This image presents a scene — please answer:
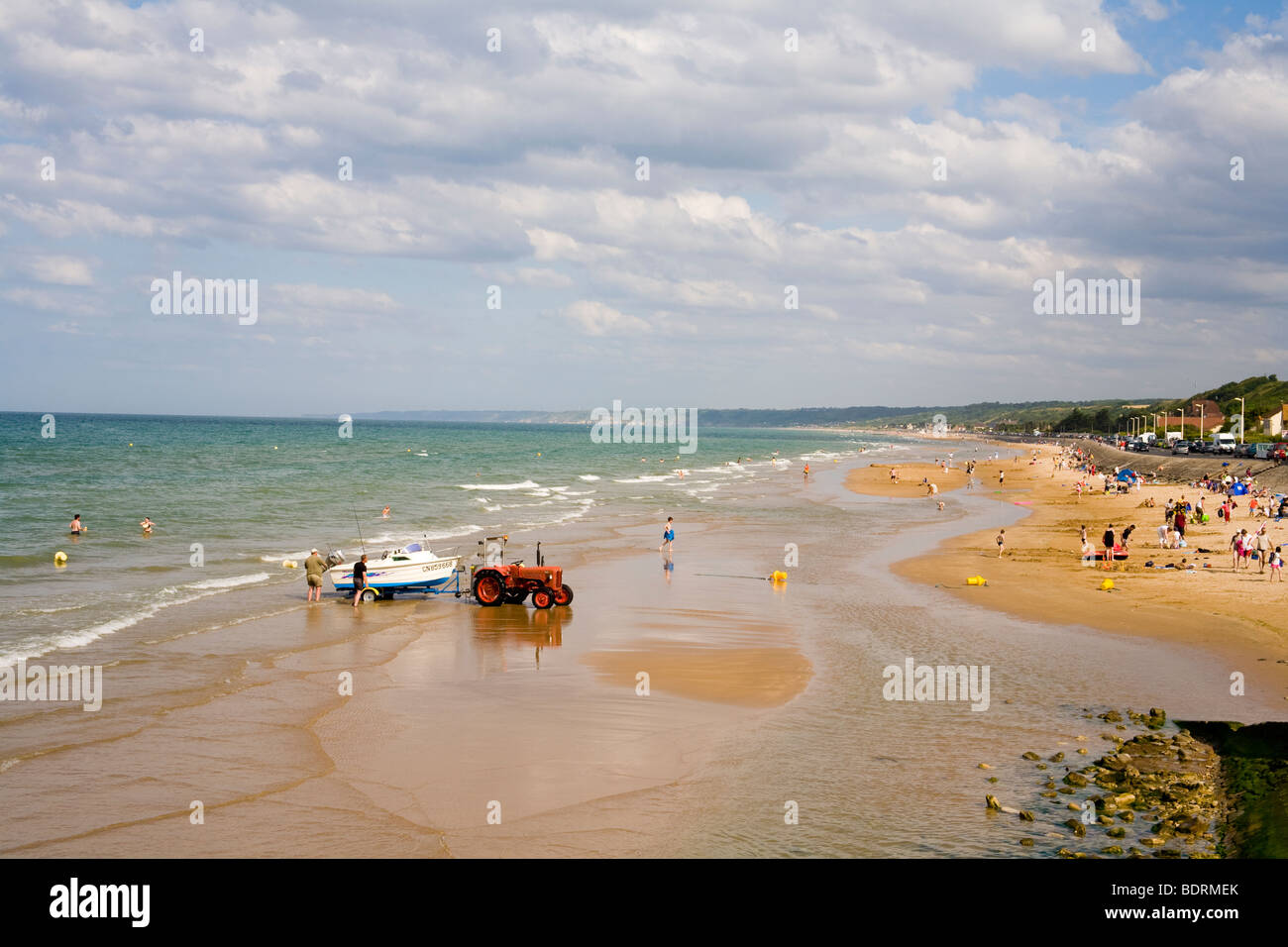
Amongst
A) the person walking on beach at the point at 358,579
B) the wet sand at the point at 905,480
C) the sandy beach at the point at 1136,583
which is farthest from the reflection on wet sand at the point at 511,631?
the wet sand at the point at 905,480

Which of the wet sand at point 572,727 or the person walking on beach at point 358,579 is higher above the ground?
the person walking on beach at point 358,579

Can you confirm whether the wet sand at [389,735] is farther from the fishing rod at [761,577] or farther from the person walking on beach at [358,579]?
the fishing rod at [761,577]

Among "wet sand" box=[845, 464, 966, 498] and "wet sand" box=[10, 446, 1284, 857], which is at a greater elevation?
"wet sand" box=[845, 464, 966, 498]

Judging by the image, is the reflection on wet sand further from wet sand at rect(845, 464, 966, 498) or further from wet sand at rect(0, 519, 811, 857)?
wet sand at rect(845, 464, 966, 498)

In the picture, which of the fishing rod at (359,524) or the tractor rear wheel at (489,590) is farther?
the fishing rod at (359,524)

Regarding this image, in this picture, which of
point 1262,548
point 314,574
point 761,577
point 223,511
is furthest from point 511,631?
point 223,511

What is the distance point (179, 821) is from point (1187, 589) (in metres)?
28.1

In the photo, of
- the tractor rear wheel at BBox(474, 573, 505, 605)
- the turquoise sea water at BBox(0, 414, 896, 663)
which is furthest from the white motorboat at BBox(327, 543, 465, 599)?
the turquoise sea water at BBox(0, 414, 896, 663)

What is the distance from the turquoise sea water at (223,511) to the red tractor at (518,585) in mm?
8251

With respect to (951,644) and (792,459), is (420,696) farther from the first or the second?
(792,459)

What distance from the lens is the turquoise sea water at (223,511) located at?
90.1 feet

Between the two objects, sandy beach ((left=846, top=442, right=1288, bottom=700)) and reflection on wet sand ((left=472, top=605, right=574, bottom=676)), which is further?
sandy beach ((left=846, top=442, right=1288, bottom=700))

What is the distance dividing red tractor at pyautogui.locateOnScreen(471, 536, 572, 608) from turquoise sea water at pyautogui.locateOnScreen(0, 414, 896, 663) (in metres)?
8.25

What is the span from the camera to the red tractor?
87.7 ft
